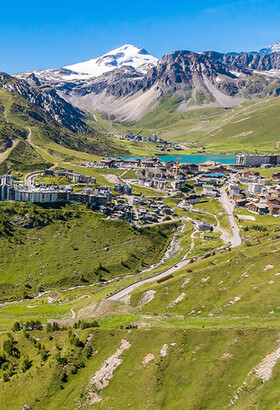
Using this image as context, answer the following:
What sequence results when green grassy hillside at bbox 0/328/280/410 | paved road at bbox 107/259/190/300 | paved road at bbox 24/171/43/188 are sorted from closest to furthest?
green grassy hillside at bbox 0/328/280/410 → paved road at bbox 107/259/190/300 → paved road at bbox 24/171/43/188

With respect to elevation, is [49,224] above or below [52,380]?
above

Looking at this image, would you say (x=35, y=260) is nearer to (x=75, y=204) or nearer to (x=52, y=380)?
(x=75, y=204)

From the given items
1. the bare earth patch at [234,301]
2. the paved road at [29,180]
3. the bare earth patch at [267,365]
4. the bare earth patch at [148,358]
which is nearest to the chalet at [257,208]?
the bare earth patch at [234,301]

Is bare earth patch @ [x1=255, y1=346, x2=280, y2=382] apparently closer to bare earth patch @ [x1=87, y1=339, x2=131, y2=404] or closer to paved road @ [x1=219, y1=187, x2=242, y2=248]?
bare earth patch @ [x1=87, y1=339, x2=131, y2=404]

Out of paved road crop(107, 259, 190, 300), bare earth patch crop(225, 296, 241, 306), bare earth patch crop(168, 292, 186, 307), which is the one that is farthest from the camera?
paved road crop(107, 259, 190, 300)

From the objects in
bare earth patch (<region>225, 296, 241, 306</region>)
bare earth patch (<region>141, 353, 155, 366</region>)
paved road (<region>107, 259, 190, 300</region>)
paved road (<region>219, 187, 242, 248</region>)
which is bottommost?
paved road (<region>107, 259, 190, 300</region>)

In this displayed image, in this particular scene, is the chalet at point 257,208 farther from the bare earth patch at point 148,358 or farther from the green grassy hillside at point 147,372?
the bare earth patch at point 148,358

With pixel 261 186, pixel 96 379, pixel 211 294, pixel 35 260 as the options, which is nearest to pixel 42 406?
pixel 96 379

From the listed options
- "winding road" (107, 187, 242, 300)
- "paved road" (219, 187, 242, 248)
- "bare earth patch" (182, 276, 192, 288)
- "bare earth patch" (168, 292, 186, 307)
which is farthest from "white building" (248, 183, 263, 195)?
"bare earth patch" (168, 292, 186, 307)
